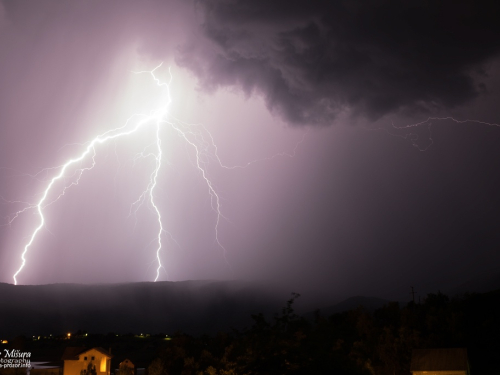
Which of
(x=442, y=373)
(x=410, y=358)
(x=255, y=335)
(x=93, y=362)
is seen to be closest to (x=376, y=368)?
(x=410, y=358)

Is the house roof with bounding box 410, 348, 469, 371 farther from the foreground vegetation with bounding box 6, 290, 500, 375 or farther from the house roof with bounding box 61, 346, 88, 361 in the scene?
the house roof with bounding box 61, 346, 88, 361

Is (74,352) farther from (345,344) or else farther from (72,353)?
(345,344)

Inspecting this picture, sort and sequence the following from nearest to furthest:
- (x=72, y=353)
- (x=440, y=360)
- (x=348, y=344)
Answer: (x=440, y=360) → (x=72, y=353) → (x=348, y=344)

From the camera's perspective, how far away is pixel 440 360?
91.0ft

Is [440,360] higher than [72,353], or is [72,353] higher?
[72,353]

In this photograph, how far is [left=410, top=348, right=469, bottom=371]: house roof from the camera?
89.7 ft

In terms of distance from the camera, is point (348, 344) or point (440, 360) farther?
point (348, 344)

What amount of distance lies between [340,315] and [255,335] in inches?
992

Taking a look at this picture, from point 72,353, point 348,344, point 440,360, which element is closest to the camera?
point 440,360

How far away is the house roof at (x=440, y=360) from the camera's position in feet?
89.7

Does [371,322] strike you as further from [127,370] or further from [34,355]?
[34,355]

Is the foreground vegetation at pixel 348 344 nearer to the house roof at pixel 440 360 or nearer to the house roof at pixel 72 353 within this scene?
the house roof at pixel 440 360

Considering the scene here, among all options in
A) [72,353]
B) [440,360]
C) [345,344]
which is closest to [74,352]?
[72,353]

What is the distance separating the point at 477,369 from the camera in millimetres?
30703
